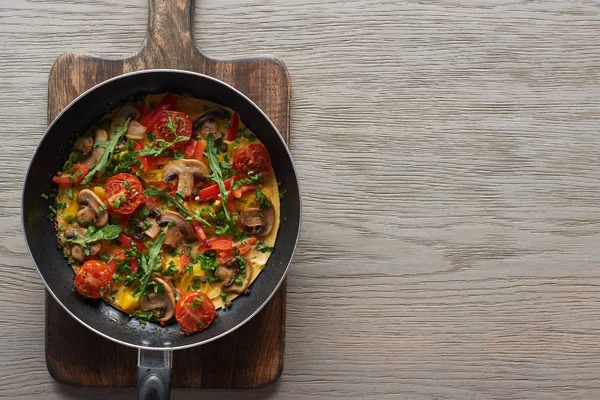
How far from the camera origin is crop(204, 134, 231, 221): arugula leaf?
10.5 feet

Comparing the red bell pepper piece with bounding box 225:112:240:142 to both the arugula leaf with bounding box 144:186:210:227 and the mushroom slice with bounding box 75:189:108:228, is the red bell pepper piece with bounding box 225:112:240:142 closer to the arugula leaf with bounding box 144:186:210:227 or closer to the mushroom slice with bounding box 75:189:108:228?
the arugula leaf with bounding box 144:186:210:227

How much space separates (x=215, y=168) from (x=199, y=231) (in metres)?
0.33

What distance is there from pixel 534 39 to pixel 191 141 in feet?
6.43

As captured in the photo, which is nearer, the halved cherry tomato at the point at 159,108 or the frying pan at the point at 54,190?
the frying pan at the point at 54,190

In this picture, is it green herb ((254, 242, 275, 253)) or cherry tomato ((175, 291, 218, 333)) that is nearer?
cherry tomato ((175, 291, 218, 333))

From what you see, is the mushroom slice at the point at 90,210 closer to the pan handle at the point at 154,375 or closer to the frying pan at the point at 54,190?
the frying pan at the point at 54,190

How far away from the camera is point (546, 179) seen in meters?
3.54

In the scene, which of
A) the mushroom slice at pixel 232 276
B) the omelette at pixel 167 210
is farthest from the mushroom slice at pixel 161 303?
the mushroom slice at pixel 232 276

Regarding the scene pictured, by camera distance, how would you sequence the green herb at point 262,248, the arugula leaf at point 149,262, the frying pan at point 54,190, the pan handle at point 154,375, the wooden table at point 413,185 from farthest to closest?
the wooden table at point 413,185 → the green herb at point 262,248 → the arugula leaf at point 149,262 → the frying pan at point 54,190 → the pan handle at point 154,375

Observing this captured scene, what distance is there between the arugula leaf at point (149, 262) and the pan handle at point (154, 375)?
1.30 ft

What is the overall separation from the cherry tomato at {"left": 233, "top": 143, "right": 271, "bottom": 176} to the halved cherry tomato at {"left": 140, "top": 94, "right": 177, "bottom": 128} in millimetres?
439

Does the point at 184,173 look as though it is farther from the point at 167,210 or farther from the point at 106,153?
the point at 106,153

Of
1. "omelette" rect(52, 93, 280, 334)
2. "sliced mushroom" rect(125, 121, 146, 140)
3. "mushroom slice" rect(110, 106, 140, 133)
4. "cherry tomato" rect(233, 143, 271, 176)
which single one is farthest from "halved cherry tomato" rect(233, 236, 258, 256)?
"mushroom slice" rect(110, 106, 140, 133)

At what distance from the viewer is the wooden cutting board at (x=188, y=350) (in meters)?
3.22
